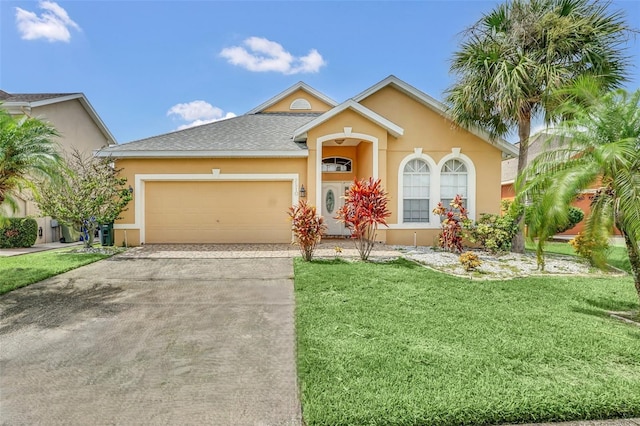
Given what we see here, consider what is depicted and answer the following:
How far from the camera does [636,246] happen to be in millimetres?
5336

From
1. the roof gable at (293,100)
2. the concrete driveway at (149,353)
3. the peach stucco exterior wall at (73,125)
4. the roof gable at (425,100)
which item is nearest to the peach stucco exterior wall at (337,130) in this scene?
the roof gable at (425,100)

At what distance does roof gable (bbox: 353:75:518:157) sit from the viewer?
12.6m

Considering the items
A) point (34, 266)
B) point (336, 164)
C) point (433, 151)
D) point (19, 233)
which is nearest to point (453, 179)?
point (433, 151)

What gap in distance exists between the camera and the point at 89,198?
36.0 ft

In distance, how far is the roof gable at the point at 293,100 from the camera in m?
18.7

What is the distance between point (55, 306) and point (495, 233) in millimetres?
12454

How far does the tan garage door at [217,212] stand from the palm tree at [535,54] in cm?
795

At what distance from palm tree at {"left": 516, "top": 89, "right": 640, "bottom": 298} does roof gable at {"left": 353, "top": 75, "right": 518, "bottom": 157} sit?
718 cm

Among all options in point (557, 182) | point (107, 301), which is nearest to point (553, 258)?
point (557, 182)

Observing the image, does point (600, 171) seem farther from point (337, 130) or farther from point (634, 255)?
point (337, 130)

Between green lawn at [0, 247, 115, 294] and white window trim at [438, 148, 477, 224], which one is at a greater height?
white window trim at [438, 148, 477, 224]

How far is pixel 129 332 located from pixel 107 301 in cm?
189

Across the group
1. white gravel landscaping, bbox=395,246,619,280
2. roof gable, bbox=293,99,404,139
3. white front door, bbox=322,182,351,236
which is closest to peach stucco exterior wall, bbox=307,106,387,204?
roof gable, bbox=293,99,404,139

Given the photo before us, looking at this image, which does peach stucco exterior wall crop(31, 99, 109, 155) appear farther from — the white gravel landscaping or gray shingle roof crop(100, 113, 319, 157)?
the white gravel landscaping
